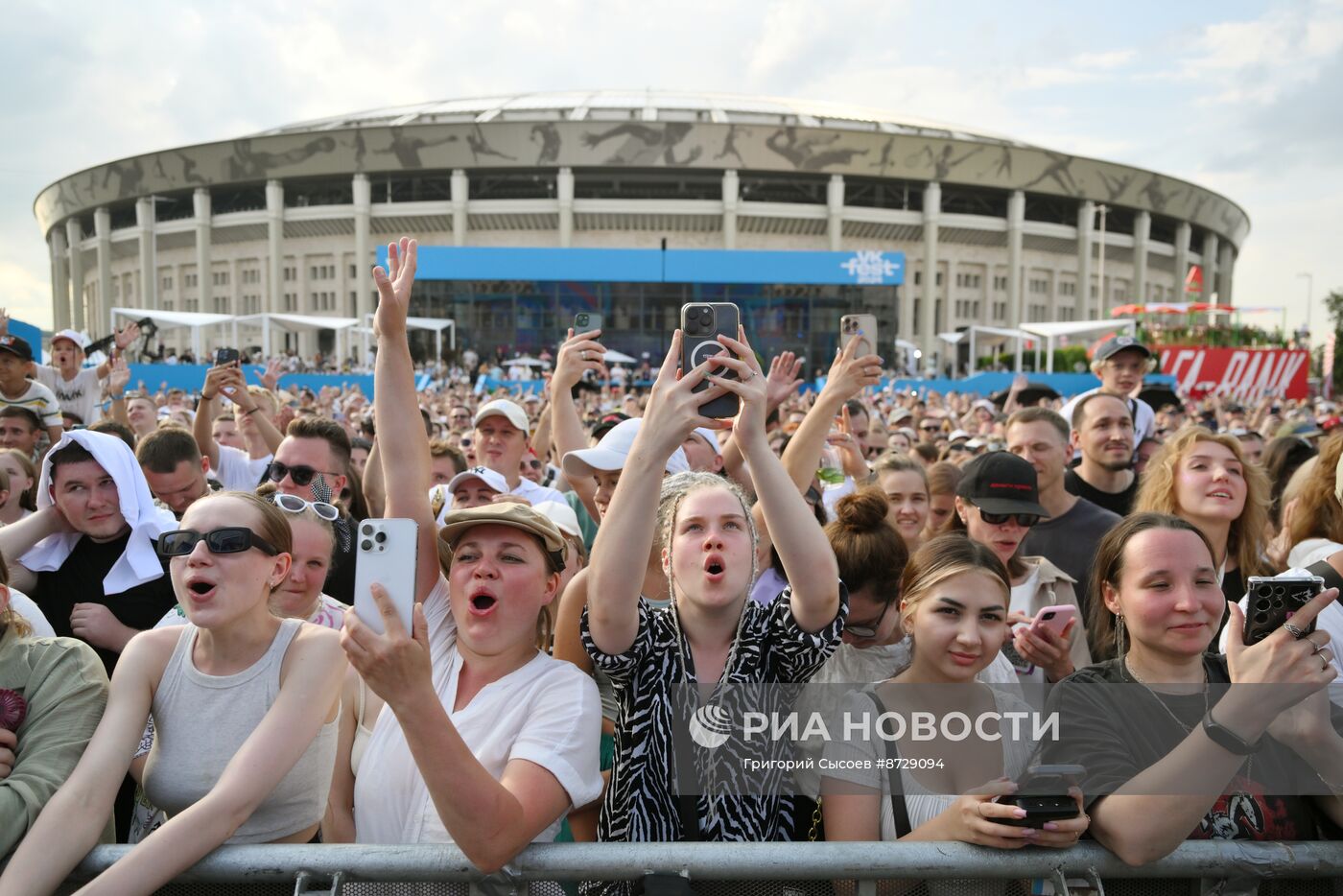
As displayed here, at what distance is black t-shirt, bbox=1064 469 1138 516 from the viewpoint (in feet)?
16.5

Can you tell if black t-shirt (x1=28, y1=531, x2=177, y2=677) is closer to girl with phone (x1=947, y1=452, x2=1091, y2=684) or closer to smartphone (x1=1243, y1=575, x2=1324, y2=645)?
girl with phone (x1=947, y1=452, x2=1091, y2=684)

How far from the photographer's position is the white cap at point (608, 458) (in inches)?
140

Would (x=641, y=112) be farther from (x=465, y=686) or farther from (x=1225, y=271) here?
(x=465, y=686)

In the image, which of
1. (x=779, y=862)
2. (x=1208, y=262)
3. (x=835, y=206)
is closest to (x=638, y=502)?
(x=779, y=862)

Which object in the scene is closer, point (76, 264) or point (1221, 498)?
point (1221, 498)

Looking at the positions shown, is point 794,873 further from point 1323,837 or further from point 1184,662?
point 1323,837

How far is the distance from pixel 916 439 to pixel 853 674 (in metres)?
7.19

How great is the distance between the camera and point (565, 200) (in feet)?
172

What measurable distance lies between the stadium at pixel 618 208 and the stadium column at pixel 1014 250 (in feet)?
0.44

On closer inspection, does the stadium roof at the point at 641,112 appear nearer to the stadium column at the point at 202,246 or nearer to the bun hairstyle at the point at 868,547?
the stadium column at the point at 202,246

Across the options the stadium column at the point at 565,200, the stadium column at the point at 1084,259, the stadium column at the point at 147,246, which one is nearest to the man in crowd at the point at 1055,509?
the stadium column at the point at 565,200

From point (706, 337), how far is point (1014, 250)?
197 ft

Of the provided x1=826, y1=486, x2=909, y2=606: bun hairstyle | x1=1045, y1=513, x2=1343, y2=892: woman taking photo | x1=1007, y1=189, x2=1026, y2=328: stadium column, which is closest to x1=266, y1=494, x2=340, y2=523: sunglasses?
x1=826, y1=486, x2=909, y2=606: bun hairstyle

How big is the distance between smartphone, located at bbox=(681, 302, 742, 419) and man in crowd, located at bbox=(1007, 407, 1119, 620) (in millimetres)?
2536
